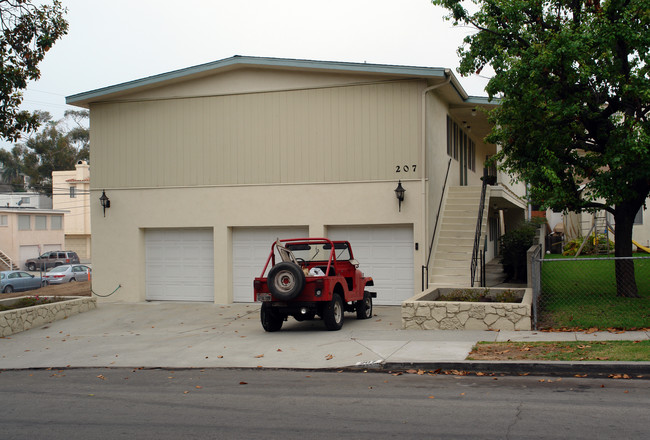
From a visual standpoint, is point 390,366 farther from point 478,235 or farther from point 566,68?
point 478,235

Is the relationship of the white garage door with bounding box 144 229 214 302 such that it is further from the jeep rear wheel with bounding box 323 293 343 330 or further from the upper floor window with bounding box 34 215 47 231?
the upper floor window with bounding box 34 215 47 231

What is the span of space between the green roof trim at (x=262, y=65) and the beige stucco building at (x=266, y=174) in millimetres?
40

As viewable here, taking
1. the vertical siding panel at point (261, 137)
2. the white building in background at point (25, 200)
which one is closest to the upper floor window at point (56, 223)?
the white building in background at point (25, 200)

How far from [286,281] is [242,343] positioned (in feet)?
4.85

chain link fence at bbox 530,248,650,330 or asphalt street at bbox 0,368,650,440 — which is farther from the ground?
chain link fence at bbox 530,248,650,330

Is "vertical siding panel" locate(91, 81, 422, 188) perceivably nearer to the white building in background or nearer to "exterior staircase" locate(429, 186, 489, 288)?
"exterior staircase" locate(429, 186, 489, 288)

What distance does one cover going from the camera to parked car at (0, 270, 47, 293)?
34.7 m

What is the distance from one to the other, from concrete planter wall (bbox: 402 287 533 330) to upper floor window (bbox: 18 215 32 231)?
4771cm

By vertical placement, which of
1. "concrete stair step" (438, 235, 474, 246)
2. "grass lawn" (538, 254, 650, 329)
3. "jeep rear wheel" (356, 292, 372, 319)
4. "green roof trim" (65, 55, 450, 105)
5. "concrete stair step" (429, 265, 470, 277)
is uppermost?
"green roof trim" (65, 55, 450, 105)

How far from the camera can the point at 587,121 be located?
14.3 meters

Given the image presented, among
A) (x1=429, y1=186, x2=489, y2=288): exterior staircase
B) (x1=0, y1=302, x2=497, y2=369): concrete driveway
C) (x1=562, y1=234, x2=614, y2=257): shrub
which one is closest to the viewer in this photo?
(x1=0, y1=302, x2=497, y2=369): concrete driveway

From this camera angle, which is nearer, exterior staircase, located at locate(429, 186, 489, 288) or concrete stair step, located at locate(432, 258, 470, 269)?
exterior staircase, located at locate(429, 186, 489, 288)

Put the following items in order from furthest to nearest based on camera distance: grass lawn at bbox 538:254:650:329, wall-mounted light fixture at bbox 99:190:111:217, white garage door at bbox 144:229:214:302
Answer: wall-mounted light fixture at bbox 99:190:111:217 → white garage door at bbox 144:229:214:302 → grass lawn at bbox 538:254:650:329

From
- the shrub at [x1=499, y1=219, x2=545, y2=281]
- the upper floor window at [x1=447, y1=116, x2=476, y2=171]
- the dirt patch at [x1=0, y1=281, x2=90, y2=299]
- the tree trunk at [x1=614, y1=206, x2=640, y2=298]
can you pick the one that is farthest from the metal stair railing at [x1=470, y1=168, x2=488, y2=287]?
the dirt patch at [x1=0, y1=281, x2=90, y2=299]
